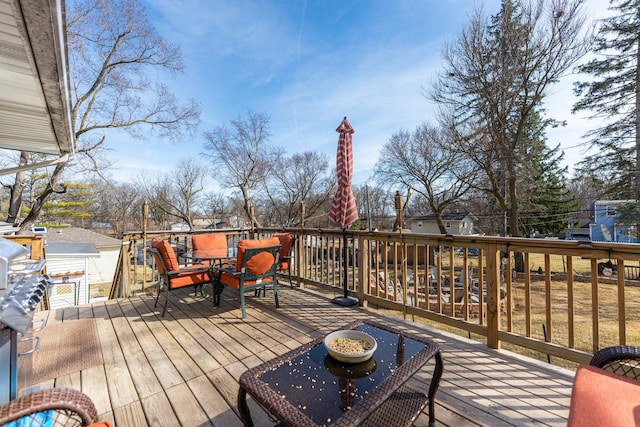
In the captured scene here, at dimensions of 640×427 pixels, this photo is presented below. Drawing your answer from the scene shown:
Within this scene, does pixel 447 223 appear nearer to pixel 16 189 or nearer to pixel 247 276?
pixel 247 276

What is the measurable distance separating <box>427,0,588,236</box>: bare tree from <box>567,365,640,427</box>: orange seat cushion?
38.0ft

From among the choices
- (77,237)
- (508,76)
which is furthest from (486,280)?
(77,237)

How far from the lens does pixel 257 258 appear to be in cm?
353

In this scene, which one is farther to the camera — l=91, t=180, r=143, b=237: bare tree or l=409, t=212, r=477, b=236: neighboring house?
l=409, t=212, r=477, b=236: neighboring house

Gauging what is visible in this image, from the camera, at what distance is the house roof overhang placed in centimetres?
108

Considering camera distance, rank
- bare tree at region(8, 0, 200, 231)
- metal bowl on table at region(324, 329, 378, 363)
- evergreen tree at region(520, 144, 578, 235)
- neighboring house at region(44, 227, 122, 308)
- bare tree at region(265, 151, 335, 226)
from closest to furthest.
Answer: metal bowl on table at region(324, 329, 378, 363) < bare tree at region(8, 0, 200, 231) < neighboring house at region(44, 227, 122, 308) < evergreen tree at region(520, 144, 578, 235) < bare tree at region(265, 151, 335, 226)

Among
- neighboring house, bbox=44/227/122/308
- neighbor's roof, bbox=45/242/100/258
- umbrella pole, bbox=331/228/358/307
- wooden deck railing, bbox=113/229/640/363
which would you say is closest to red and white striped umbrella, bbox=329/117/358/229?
umbrella pole, bbox=331/228/358/307

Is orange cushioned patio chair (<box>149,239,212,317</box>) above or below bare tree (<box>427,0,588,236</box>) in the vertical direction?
below

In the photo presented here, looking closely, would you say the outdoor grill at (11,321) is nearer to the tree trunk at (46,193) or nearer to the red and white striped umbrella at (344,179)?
the red and white striped umbrella at (344,179)

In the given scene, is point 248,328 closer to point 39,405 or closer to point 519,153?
point 39,405

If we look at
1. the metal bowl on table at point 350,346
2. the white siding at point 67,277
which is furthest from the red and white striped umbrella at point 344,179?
the white siding at point 67,277

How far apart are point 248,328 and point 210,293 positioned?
5.87ft

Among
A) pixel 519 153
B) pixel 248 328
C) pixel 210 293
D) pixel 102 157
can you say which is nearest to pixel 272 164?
pixel 102 157

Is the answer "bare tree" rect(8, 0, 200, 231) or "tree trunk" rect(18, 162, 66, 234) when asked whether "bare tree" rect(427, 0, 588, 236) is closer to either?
"bare tree" rect(8, 0, 200, 231)
